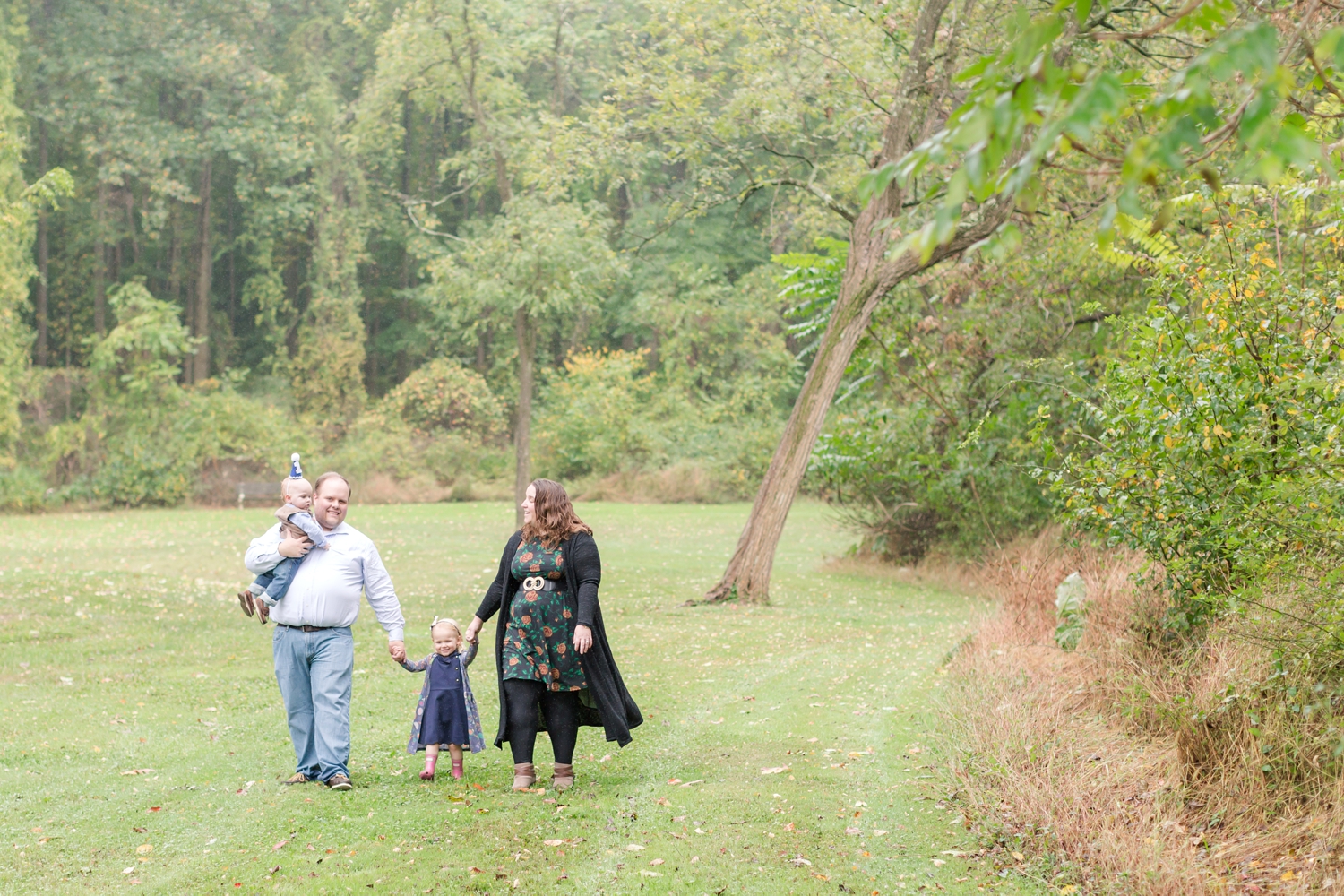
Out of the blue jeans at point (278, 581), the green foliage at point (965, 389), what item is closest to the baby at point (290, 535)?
the blue jeans at point (278, 581)

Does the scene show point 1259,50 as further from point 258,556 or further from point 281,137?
point 281,137

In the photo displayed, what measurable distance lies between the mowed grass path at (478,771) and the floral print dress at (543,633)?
686 millimetres

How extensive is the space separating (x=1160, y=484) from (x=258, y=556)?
5414 millimetres

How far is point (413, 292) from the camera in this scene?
4884 centimetres

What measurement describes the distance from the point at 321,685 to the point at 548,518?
163 centimetres

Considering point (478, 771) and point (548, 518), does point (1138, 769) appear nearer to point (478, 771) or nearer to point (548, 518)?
point (548, 518)

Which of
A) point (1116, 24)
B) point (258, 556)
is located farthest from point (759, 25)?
point (258, 556)

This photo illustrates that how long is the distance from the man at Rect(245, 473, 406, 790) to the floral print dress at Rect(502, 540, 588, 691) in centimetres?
66

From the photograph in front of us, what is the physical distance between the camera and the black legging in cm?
687

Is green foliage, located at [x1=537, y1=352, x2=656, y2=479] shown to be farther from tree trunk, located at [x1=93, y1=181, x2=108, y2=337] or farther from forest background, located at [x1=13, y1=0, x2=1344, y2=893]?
tree trunk, located at [x1=93, y1=181, x2=108, y2=337]

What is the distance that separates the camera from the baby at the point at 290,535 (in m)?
6.71

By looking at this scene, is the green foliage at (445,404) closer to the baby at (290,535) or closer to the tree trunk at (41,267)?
the tree trunk at (41,267)

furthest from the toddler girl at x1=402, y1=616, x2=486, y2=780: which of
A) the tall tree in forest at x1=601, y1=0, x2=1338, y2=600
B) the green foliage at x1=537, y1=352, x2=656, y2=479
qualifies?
the green foliage at x1=537, y1=352, x2=656, y2=479

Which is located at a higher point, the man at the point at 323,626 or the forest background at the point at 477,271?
the forest background at the point at 477,271
